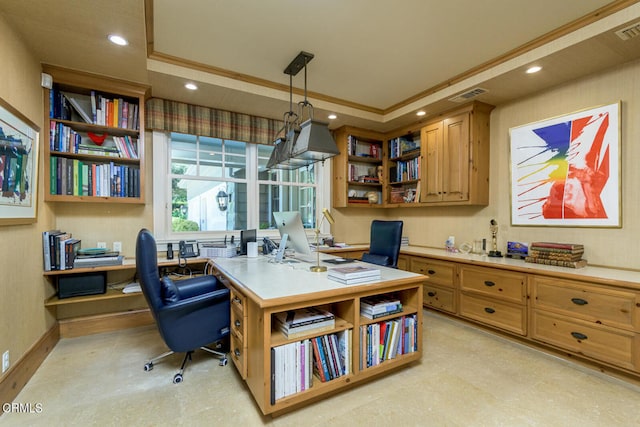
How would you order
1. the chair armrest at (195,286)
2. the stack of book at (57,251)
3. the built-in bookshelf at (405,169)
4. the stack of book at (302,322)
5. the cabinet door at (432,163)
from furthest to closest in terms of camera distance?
the built-in bookshelf at (405,169)
the cabinet door at (432,163)
the stack of book at (57,251)
the chair armrest at (195,286)
the stack of book at (302,322)

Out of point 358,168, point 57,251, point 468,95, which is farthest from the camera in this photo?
point 358,168

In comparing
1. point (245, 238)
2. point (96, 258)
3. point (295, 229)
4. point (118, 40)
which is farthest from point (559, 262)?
point (96, 258)

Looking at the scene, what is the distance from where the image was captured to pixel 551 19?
82.7 inches

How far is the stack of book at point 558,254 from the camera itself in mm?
2500

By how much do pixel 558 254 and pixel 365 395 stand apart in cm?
213

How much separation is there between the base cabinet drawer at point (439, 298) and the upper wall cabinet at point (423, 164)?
3.42 ft

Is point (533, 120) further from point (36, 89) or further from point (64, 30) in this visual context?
point (36, 89)

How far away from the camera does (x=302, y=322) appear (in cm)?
174

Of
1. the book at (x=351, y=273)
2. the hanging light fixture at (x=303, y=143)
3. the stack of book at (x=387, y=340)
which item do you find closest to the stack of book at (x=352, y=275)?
the book at (x=351, y=273)

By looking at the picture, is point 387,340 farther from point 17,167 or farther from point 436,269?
point 17,167

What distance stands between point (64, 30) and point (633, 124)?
439 cm

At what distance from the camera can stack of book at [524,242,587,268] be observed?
250 centimetres

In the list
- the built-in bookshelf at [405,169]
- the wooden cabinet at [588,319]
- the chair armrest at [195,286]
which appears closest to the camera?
the wooden cabinet at [588,319]

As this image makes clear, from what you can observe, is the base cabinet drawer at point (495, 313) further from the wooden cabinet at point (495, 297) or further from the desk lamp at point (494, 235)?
Result: the desk lamp at point (494, 235)
